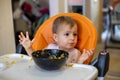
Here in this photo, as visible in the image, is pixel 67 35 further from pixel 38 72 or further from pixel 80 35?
pixel 38 72

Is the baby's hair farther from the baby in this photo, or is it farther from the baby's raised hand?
the baby's raised hand

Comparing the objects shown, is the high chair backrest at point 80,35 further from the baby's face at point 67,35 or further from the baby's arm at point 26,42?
the baby's arm at point 26,42

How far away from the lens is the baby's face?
1.29 metres

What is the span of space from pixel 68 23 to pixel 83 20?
5.6 inches

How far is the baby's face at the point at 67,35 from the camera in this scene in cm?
129

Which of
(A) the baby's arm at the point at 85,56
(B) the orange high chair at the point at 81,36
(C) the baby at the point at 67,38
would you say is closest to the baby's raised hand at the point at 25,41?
(C) the baby at the point at 67,38

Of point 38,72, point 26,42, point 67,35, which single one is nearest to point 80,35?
point 67,35

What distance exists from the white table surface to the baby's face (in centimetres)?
24

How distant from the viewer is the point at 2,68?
1.08 m

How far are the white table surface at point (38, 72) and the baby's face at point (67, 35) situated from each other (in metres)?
0.24

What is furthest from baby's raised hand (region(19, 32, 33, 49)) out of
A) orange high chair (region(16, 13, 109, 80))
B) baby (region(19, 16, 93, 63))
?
orange high chair (region(16, 13, 109, 80))

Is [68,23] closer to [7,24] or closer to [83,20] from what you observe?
[83,20]

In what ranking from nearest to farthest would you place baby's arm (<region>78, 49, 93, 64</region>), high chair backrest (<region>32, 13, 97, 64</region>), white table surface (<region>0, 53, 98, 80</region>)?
1. white table surface (<region>0, 53, 98, 80</region>)
2. baby's arm (<region>78, 49, 93, 64</region>)
3. high chair backrest (<region>32, 13, 97, 64</region>)

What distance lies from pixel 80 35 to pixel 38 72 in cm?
48
